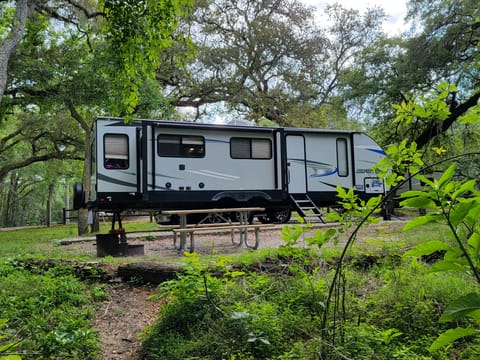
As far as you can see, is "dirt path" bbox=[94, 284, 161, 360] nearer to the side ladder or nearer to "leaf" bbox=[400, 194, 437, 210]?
"leaf" bbox=[400, 194, 437, 210]

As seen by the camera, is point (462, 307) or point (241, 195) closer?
point (462, 307)

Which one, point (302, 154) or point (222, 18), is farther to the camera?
point (222, 18)

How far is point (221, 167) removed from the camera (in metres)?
8.98

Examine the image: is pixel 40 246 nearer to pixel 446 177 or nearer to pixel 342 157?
pixel 342 157

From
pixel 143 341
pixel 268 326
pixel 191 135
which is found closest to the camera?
pixel 268 326

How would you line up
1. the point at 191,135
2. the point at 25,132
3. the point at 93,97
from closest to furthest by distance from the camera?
1. the point at 191,135
2. the point at 93,97
3. the point at 25,132

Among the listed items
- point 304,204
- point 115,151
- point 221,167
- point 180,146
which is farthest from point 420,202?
point 304,204

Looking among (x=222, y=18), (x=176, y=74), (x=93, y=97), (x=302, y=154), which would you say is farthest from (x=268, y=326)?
(x=222, y=18)

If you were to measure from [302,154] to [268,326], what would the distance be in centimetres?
737

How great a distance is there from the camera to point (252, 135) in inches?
366

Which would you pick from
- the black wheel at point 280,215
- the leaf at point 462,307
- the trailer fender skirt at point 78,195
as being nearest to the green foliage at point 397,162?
the leaf at point 462,307

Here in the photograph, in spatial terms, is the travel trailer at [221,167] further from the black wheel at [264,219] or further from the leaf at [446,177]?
the leaf at [446,177]

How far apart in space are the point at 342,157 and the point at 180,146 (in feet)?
14.1

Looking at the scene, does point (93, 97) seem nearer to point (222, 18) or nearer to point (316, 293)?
point (222, 18)
